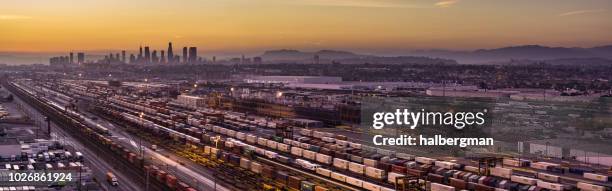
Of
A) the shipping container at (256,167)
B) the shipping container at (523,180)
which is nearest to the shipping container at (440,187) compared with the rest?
the shipping container at (523,180)

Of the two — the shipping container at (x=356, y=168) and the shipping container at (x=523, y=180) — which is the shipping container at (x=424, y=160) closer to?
the shipping container at (x=356, y=168)

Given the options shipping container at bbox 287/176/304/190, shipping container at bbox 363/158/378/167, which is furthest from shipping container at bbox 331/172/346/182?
shipping container at bbox 363/158/378/167

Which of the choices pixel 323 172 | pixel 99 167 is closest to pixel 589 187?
pixel 323 172

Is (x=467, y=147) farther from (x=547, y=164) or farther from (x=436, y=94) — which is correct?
(x=436, y=94)

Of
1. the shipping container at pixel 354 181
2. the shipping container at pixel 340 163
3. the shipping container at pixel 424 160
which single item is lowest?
the shipping container at pixel 354 181

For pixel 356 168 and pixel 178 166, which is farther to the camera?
pixel 178 166

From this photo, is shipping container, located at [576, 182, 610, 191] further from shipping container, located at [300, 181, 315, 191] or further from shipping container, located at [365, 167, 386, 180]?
shipping container, located at [300, 181, 315, 191]

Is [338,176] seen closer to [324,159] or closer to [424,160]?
[324,159]

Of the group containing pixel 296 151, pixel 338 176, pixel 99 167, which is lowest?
pixel 99 167

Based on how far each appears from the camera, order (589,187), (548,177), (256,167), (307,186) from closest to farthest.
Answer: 1. (589,187)
2. (307,186)
3. (548,177)
4. (256,167)
